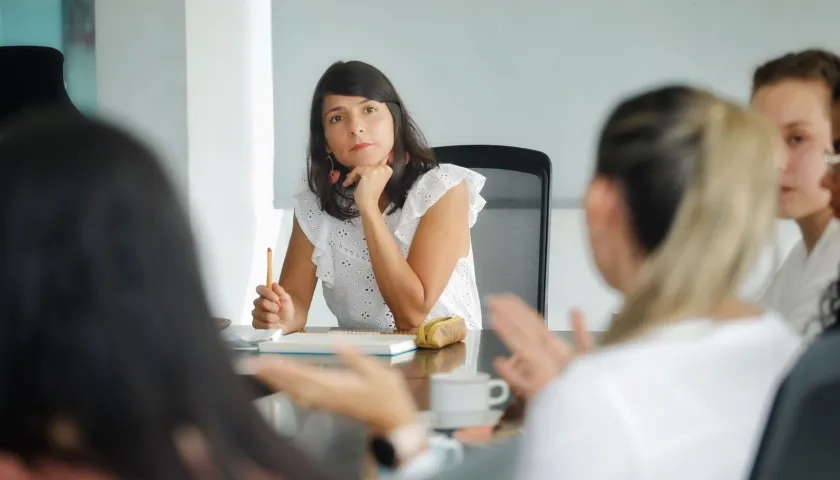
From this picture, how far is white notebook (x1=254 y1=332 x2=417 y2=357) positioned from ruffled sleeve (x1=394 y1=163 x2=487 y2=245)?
54 cm

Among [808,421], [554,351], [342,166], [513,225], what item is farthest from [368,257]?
[808,421]

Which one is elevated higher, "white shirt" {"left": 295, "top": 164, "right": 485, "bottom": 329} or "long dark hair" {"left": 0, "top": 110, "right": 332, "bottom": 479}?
"long dark hair" {"left": 0, "top": 110, "right": 332, "bottom": 479}

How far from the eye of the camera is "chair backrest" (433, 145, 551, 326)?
260 centimetres

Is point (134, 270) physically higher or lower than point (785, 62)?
lower

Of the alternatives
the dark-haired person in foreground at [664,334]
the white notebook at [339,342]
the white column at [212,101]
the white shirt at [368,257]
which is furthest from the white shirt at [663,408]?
the white column at [212,101]

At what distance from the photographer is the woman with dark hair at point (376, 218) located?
2.35 meters

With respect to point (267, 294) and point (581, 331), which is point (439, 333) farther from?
point (581, 331)

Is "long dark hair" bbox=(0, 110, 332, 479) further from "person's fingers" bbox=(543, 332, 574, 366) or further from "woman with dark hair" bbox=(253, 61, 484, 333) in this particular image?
"woman with dark hair" bbox=(253, 61, 484, 333)

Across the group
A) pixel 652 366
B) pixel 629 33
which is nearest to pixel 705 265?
pixel 652 366

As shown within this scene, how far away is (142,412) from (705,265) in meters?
0.63

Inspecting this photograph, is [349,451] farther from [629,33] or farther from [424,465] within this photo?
[629,33]

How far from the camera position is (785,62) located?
5.96 ft

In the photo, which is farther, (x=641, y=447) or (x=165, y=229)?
(x=641, y=447)

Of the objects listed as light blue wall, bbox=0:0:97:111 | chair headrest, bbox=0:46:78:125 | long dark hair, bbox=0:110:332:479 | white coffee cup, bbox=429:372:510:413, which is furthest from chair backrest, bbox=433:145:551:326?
long dark hair, bbox=0:110:332:479
